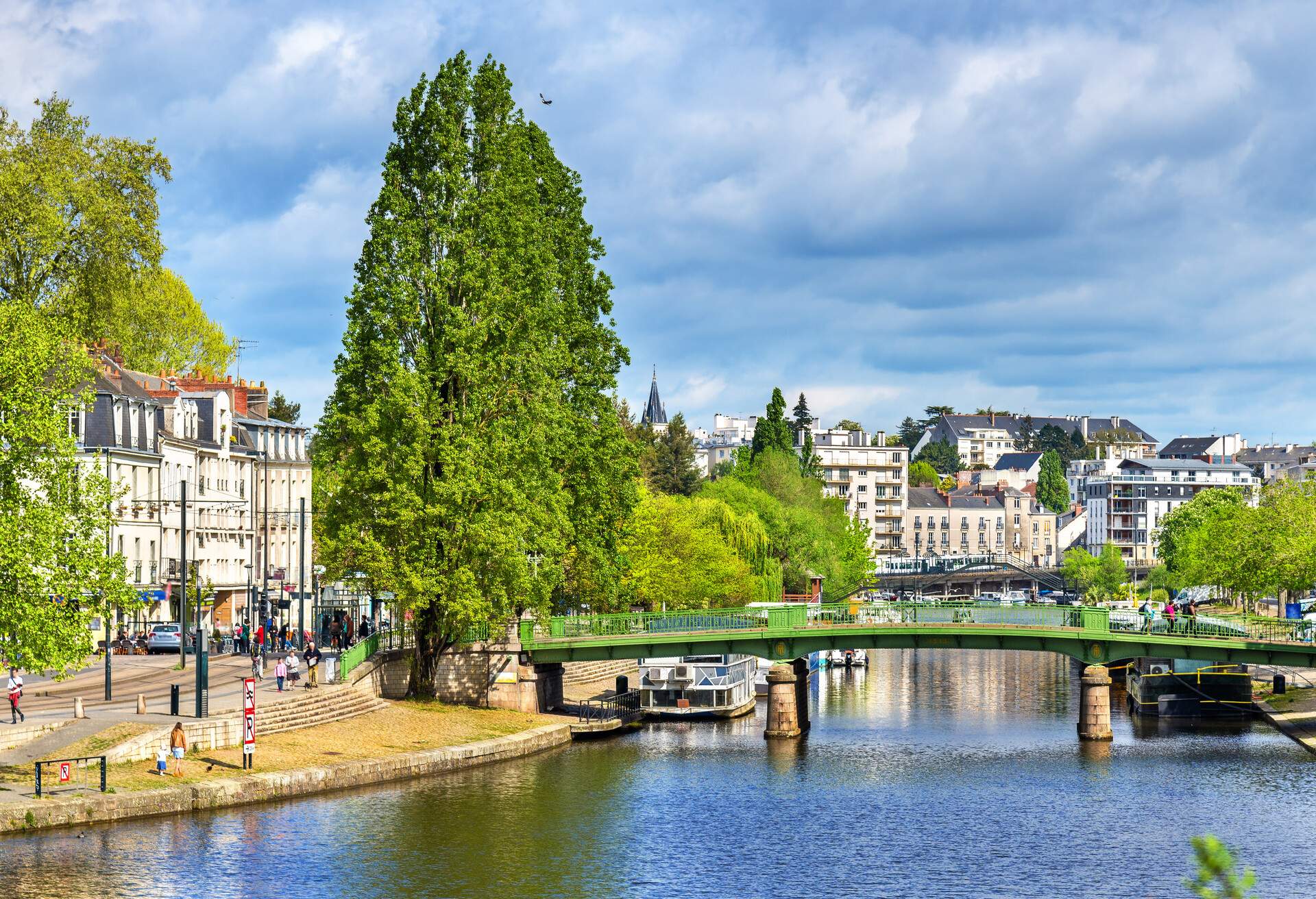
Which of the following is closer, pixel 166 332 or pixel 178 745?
pixel 178 745

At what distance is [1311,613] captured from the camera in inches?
4272

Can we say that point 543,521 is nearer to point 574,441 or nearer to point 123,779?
point 574,441

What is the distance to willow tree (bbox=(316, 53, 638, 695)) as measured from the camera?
65.3 meters

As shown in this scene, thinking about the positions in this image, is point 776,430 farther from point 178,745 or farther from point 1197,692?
point 178,745

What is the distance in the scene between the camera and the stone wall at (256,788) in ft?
143

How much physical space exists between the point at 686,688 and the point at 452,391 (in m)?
22.7

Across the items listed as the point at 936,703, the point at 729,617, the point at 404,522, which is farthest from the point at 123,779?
the point at 936,703

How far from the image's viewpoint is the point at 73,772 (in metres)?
47.2

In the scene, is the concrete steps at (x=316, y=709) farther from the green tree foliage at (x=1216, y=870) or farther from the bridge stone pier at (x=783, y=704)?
the green tree foliage at (x=1216, y=870)

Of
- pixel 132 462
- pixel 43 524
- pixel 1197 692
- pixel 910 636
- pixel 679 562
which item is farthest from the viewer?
pixel 679 562

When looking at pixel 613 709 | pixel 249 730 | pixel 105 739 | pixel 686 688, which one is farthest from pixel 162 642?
pixel 105 739

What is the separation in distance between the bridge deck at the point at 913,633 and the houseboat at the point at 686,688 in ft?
28.6

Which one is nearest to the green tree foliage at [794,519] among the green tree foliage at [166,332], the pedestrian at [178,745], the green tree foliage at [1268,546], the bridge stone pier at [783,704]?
the green tree foliage at [1268,546]

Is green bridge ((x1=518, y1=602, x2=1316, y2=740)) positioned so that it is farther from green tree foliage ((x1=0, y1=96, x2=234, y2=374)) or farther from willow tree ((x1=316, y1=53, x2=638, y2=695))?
green tree foliage ((x1=0, y1=96, x2=234, y2=374))
